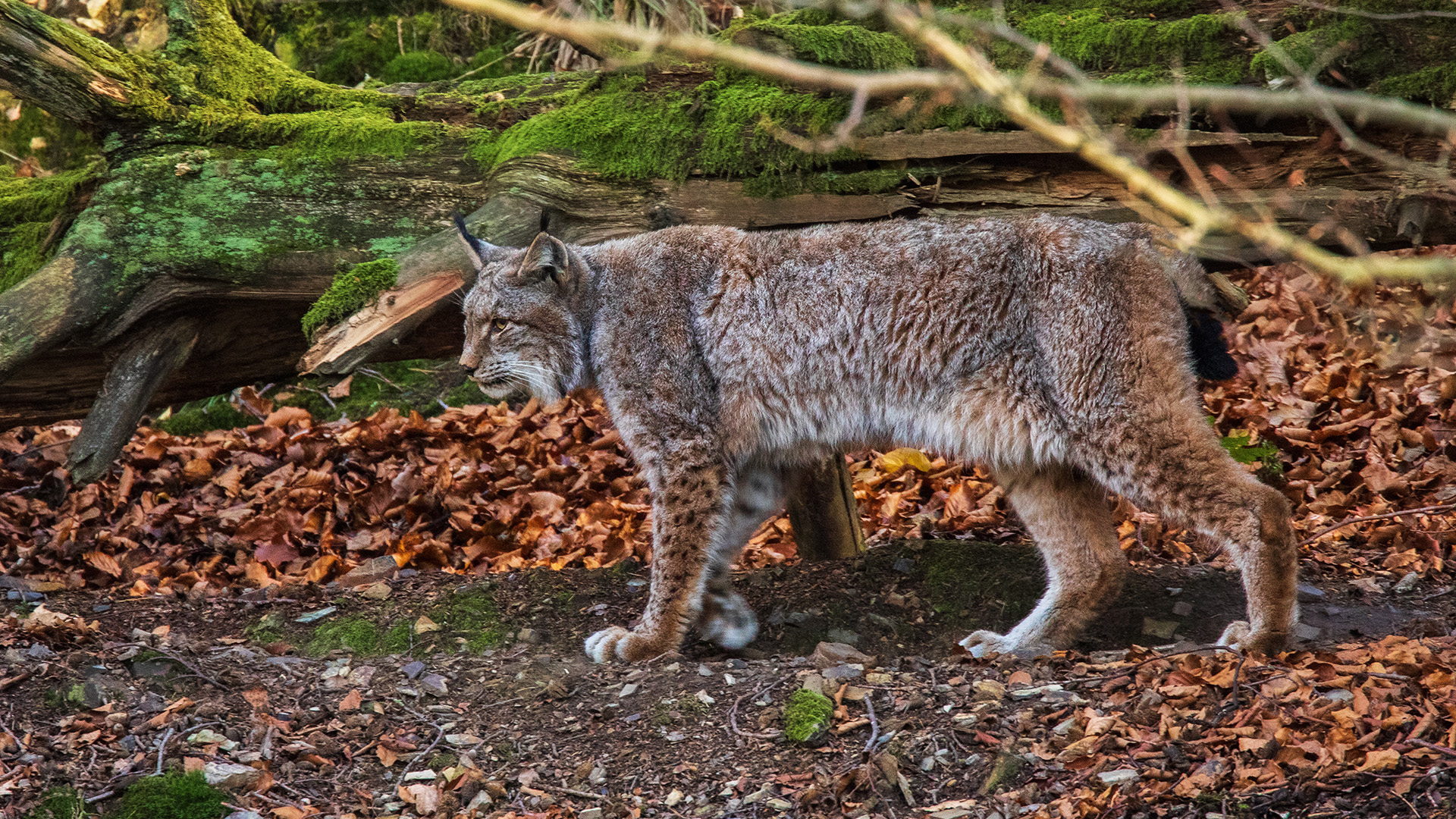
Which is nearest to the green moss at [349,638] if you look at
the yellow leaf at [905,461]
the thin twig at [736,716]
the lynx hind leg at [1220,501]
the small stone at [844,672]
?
the thin twig at [736,716]

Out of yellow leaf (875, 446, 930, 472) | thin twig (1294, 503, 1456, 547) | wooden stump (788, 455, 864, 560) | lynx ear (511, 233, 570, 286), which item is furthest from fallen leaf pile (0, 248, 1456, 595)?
lynx ear (511, 233, 570, 286)

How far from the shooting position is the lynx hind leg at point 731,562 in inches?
196

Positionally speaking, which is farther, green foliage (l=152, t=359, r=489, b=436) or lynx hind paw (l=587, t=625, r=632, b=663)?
green foliage (l=152, t=359, r=489, b=436)

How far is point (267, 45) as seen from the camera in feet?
32.0

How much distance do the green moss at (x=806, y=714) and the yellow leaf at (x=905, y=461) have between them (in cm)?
314

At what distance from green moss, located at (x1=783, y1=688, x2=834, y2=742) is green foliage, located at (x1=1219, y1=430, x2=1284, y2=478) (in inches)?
121

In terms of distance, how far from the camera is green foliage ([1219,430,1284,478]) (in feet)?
19.5

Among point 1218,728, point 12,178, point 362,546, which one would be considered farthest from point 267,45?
point 1218,728

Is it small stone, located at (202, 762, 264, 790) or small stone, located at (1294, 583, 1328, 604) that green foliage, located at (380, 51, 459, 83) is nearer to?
small stone, located at (202, 762, 264, 790)

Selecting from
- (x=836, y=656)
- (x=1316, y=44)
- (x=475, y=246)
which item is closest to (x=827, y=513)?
(x=836, y=656)

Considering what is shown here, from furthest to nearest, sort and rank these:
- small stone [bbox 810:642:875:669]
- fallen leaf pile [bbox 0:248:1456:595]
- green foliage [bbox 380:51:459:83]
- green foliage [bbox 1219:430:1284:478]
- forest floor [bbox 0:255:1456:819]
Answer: green foliage [bbox 380:51:459:83], green foliage [bbox 1219:430:1284:478], fallen leaf pile [bbox 0:248:1456:595], small stone [bbox 810:642:875:669], forest floor [bbox 0:255:1456:819]

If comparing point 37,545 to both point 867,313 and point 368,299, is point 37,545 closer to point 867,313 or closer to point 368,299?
point 368,299

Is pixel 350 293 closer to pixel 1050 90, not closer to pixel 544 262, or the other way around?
pixel 544 262

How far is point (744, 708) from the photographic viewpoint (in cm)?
402
